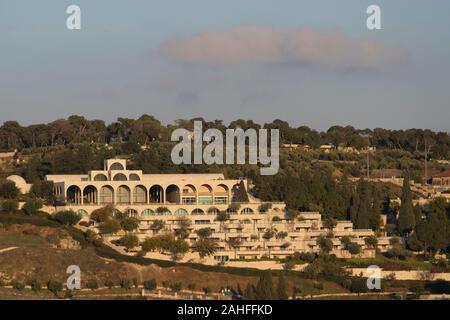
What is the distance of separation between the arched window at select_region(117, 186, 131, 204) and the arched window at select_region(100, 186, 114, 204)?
1.32 feet

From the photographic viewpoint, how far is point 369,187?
7812cm

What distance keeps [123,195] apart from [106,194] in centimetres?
97

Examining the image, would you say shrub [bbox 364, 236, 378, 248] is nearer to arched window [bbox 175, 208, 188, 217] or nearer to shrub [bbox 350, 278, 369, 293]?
shrub [bbox 350, 278, 369, 293]

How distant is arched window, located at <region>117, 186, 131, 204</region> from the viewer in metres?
78.9

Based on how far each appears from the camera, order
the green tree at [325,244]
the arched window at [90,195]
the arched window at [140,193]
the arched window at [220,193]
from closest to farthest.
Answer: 1. the green tree at [325,244]
2. the arched window at [90,195]
3. the arched window at [220,193]
4. the arched window at [140,193]

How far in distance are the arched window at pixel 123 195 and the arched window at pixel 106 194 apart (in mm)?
403

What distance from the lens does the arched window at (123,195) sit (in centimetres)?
7888

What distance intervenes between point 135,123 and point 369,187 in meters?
27.2

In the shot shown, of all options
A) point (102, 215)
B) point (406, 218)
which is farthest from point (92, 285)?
point (406, 218)

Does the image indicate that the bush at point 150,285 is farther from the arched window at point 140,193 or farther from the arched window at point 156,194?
the arched window at point 156,194

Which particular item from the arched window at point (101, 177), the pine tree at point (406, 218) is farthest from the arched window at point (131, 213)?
the pine tree at point (406, 218)

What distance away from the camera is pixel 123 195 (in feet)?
260

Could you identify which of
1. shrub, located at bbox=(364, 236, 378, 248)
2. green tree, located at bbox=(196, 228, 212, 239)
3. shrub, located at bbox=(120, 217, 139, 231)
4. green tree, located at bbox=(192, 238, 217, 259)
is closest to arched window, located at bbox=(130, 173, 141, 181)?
shrub, located at bbox=(120, 217, 139, 231)
